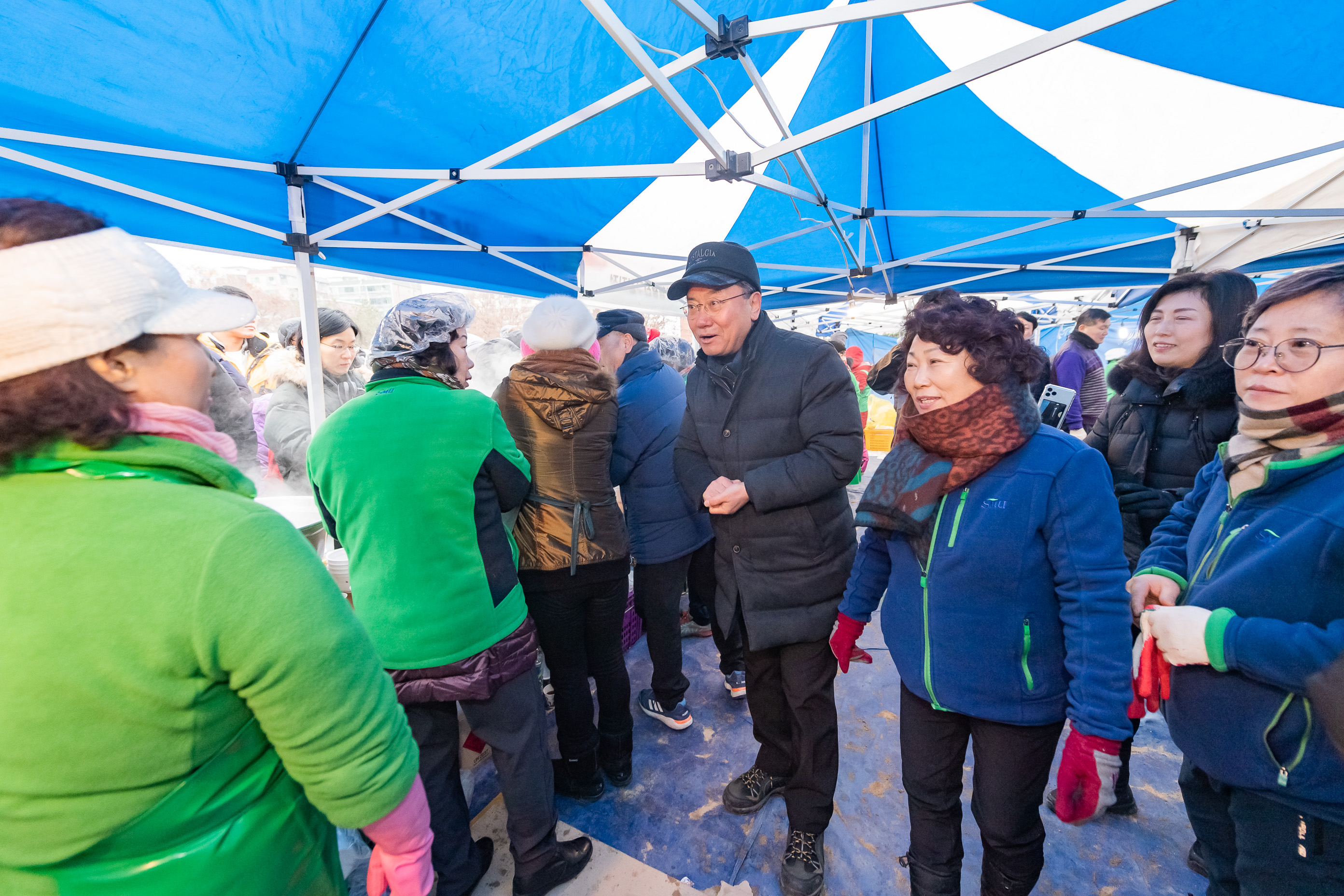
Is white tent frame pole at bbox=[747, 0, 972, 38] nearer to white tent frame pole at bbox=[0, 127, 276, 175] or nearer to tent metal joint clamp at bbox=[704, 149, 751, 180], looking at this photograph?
tent metal joint clamp at bbox=[704, 149, 751, 180]

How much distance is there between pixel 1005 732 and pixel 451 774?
5.74 ft

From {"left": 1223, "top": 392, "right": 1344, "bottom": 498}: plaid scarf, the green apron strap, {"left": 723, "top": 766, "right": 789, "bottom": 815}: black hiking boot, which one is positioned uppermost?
{"left": 1223, "top": 392, "right": 1344, "bottom": 498}: plaid scarf

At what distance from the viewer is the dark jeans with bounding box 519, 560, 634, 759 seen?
6.79 feet

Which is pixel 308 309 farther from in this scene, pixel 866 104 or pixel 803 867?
pixel 866 104

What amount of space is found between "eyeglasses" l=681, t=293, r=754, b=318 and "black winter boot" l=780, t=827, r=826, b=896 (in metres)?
1.93

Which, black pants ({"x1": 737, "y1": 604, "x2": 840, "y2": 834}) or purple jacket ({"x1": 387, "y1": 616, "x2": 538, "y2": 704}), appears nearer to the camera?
purple jacket ({"x1": 387, "y1": 616, "x2": 538, "y2": 704})

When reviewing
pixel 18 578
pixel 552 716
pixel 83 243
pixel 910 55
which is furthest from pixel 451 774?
pixel 910 55

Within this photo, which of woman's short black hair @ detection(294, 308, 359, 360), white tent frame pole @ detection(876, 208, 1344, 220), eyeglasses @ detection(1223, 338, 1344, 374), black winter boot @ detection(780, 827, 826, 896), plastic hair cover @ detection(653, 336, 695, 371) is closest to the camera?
eyeglasses @ detection(1223, 338, 1344, 374)

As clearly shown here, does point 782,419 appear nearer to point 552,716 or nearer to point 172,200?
point 552,716

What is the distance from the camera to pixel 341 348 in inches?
133

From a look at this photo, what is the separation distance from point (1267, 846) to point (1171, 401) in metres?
1.49

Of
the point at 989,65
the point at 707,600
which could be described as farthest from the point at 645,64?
the point at 707,600

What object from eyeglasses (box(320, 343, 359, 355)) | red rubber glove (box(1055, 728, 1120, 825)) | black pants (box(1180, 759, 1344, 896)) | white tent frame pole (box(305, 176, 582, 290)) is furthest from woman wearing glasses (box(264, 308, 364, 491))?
black pants (box(1180, 759, 1344, 896))

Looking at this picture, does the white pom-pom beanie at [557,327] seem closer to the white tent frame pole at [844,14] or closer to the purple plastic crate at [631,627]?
the white tent frame pole at [844,14]
